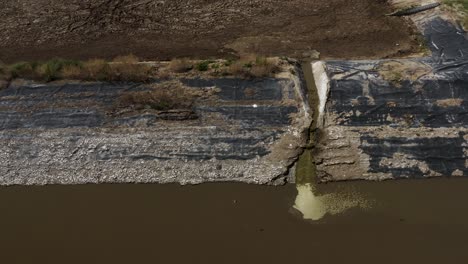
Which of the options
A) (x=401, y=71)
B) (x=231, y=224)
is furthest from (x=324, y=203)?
(x=401, y=71)

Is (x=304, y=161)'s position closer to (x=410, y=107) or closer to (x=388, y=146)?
(x=388, y=146)

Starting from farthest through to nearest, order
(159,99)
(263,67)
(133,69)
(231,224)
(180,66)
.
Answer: (180,66)
(133,69)
(263,67)
(159,99)
(231,224)

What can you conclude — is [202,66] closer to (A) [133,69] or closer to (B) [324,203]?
(A) [133,69]

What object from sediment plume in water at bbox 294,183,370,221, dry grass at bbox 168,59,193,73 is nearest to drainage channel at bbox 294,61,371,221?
sediment plume in water at bbox 294,183,370,221

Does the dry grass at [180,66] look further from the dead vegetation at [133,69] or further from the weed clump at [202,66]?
the weed clump at [202,66]

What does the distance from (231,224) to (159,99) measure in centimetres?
417

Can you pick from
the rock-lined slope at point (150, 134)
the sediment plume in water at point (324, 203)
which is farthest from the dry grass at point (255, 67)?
the sediment plume in water at point (324, 203)

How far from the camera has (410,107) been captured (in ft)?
35.4

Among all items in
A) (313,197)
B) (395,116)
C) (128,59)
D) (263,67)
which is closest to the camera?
(313,197)

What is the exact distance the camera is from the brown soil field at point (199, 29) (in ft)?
44.1

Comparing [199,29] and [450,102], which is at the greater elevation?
[199,29]

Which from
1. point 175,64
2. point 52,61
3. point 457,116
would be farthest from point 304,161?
point 52,61

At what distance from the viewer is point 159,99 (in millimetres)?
11461

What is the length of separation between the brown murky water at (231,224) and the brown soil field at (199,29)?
203 inches
